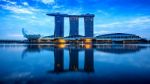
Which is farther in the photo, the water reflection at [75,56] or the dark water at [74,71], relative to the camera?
the water reflection at [75,56]

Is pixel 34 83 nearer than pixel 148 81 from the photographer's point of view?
Yes

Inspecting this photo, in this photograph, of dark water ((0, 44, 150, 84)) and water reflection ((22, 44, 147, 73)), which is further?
water reflection ((22, 44, 147, 73))

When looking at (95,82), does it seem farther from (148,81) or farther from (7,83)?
(7,83)

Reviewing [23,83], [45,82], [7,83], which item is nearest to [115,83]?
[45,82]

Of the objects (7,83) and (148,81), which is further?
(148,81)

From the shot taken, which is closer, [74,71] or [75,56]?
[74,71]

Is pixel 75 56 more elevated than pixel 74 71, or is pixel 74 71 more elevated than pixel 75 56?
pixel 75 56

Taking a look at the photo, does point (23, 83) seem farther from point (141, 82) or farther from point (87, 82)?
point (141, 82)

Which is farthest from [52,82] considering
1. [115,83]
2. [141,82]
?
[141,82]
